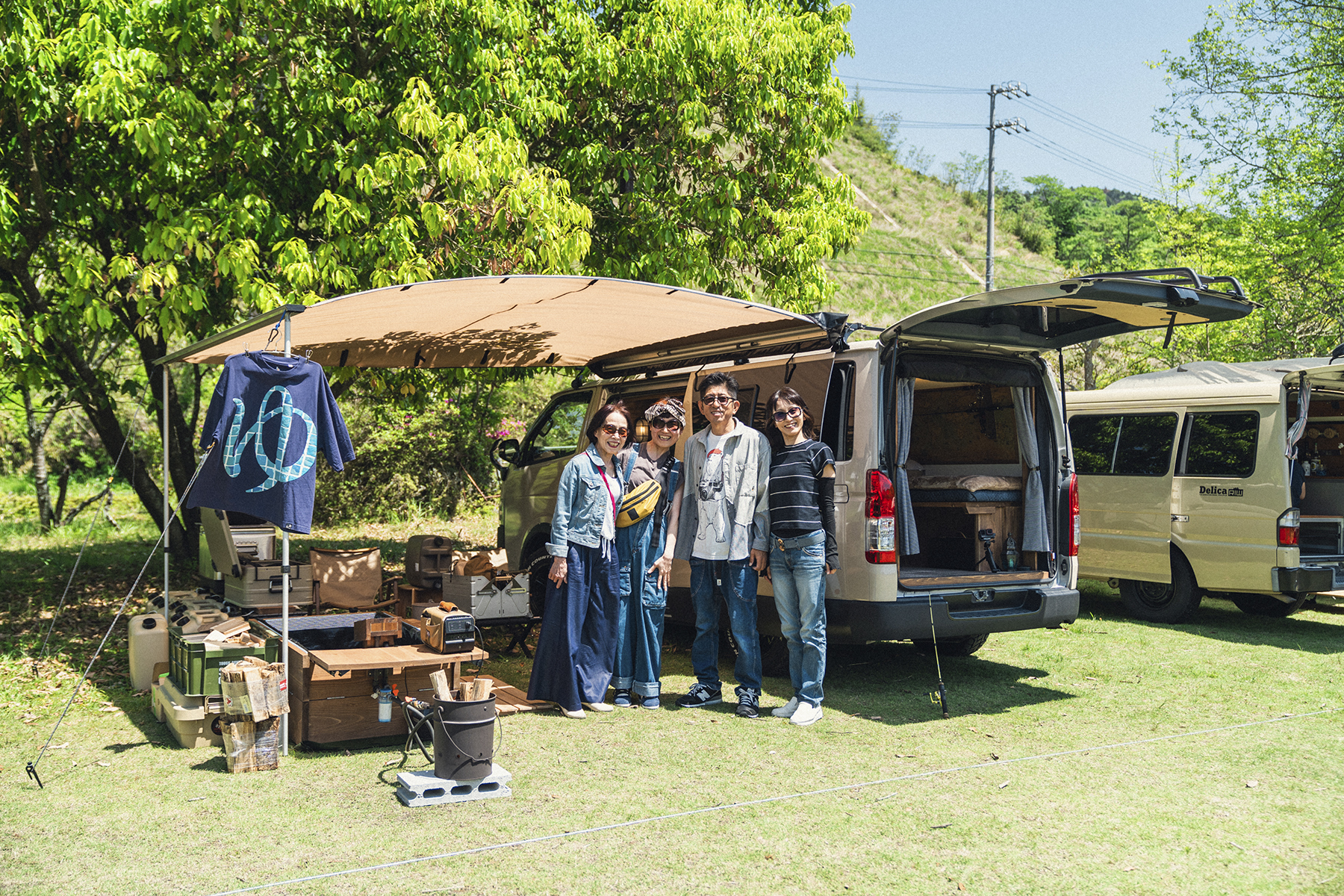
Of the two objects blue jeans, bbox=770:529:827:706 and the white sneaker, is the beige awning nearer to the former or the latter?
blue jeans, bbox=770:529:827:706

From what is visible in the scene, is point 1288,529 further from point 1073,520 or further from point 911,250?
point 911,250

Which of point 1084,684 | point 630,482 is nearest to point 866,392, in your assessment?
point 630,482

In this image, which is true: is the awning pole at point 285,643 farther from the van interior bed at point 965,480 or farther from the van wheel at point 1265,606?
the van wheel at point 1265,606

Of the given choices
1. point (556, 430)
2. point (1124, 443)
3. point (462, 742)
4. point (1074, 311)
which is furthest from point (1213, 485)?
point (462, 742)

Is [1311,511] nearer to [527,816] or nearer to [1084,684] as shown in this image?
[1084,684]

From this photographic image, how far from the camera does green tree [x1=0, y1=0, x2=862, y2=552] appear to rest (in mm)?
7082

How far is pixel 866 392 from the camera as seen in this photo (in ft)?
19.2

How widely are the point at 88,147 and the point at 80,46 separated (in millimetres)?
1838

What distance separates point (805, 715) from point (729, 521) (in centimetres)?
116

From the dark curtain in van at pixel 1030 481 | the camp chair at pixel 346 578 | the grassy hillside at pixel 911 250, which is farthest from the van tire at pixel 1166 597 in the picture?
the grassy hillside at pixel 911 250

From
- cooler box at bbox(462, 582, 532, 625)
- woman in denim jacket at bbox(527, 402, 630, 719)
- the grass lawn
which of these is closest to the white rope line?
the grass lawn

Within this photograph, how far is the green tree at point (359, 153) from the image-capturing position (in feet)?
23.2

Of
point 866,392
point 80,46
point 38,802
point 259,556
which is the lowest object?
point 38,802

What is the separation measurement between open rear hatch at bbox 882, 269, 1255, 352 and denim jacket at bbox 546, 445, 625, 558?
188cm
